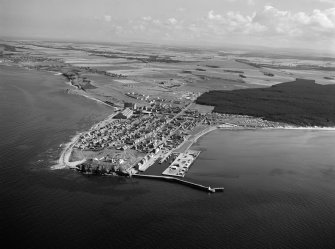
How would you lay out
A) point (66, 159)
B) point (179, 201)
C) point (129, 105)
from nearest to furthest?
1. point (179, 201)
2. point (66, 159)
3. point (129, 105)

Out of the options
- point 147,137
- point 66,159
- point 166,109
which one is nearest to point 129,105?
point 166,109

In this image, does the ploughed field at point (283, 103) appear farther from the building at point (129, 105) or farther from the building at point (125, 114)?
the building at point (125, 114)

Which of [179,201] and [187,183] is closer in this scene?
[179,201]

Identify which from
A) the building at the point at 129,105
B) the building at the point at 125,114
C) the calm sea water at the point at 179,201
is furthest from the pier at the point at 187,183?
the building at the point at 129,105

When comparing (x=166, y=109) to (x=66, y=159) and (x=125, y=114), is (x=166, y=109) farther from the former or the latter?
(x=66, y=159)

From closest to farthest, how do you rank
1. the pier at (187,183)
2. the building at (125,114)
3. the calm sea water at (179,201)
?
the calm sea water at (179,201), the pier at (187,183), the building at (125,114)

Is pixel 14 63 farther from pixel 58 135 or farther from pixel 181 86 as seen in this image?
pixel 58 135
